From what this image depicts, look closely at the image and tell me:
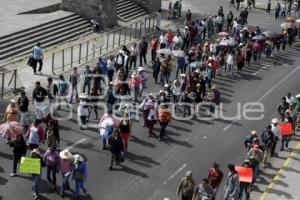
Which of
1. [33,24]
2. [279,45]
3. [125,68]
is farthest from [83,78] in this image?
[279,45]

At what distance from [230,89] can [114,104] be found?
695cm

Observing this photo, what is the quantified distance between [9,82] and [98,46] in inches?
320

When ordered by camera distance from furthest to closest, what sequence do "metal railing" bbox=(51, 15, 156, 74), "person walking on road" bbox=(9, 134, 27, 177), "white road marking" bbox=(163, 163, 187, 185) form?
"metal railing" bbox=(51, 15, 156, 74)
"white road marking" bbox=(163, 163, 187, 185)
"person walking on road" bbox=(9, 134, 27, 177)

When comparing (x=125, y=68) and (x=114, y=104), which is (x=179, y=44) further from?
(x=114, y=104)

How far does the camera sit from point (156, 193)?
19.4 m

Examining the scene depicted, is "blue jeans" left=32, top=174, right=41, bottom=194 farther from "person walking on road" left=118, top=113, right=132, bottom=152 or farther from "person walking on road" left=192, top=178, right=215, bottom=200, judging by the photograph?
"person walking on road" left=192, top=178, right=215, bottom=200

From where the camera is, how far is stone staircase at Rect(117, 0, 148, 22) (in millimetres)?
42109

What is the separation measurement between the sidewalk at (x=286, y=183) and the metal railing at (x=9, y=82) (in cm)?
1226

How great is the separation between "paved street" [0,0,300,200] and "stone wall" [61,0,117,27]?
10.3 metres

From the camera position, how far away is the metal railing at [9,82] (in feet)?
87.2

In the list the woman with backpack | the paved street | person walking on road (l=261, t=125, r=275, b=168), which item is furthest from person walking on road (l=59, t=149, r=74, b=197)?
person walking on road (l=261, t=125, r=275, b=168)

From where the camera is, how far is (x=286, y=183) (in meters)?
20.8

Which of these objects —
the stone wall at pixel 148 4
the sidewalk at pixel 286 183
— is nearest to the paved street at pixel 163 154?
the sidewalk at pixel 286 183

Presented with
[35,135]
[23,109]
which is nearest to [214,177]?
[35,135]
